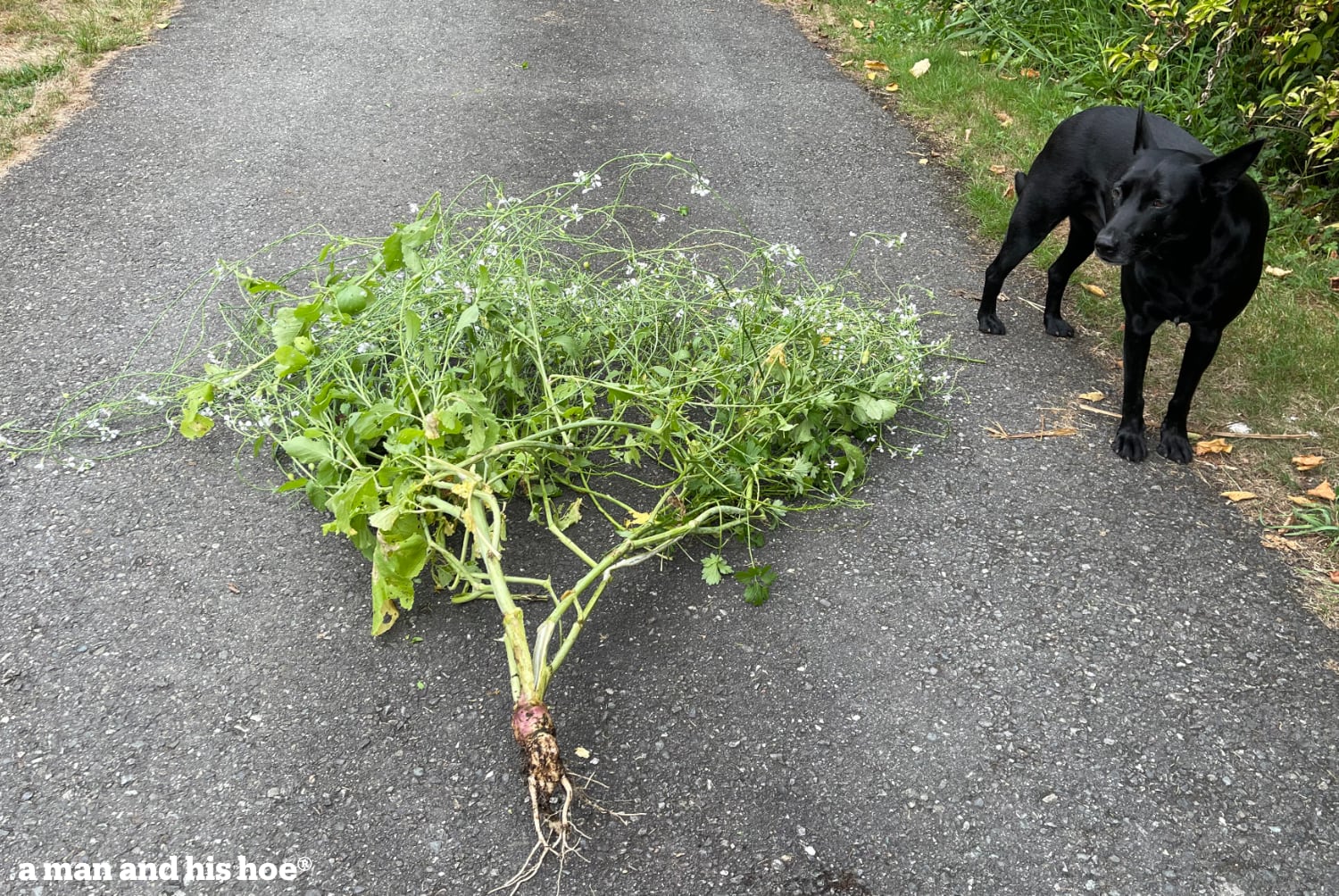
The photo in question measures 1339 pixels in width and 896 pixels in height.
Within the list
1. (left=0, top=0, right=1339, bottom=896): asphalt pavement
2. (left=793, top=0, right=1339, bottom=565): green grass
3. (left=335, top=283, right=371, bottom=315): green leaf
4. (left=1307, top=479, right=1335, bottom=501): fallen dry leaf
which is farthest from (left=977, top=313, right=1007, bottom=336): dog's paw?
(left=335, top=283, right=371, bottom=315): green leaf

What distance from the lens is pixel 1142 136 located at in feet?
11.3

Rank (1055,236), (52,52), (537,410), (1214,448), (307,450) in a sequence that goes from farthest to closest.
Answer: (52,52) → (1055,236) → (1214,448) → (537,410) → (307,450)

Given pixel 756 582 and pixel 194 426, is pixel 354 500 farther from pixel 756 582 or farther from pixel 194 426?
pixel 756 582

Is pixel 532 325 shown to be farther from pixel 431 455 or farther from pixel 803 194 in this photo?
pixel 803 194

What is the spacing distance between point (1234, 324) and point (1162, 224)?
1414mm

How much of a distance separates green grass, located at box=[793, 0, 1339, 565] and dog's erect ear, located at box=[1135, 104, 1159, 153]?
3.40ft

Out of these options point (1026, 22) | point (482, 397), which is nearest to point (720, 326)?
point (482, 397)

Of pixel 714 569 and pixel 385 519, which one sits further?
pixel 714 569

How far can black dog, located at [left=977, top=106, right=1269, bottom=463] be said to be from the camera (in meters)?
3.25

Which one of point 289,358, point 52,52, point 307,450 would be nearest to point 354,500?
point 307,450

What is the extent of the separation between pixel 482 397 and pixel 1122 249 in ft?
6.81

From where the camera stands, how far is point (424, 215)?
521 cm

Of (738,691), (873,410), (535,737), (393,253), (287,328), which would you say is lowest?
(738,691)

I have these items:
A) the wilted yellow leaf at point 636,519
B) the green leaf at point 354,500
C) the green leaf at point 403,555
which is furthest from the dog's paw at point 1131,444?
the green leaf at point 354,500
